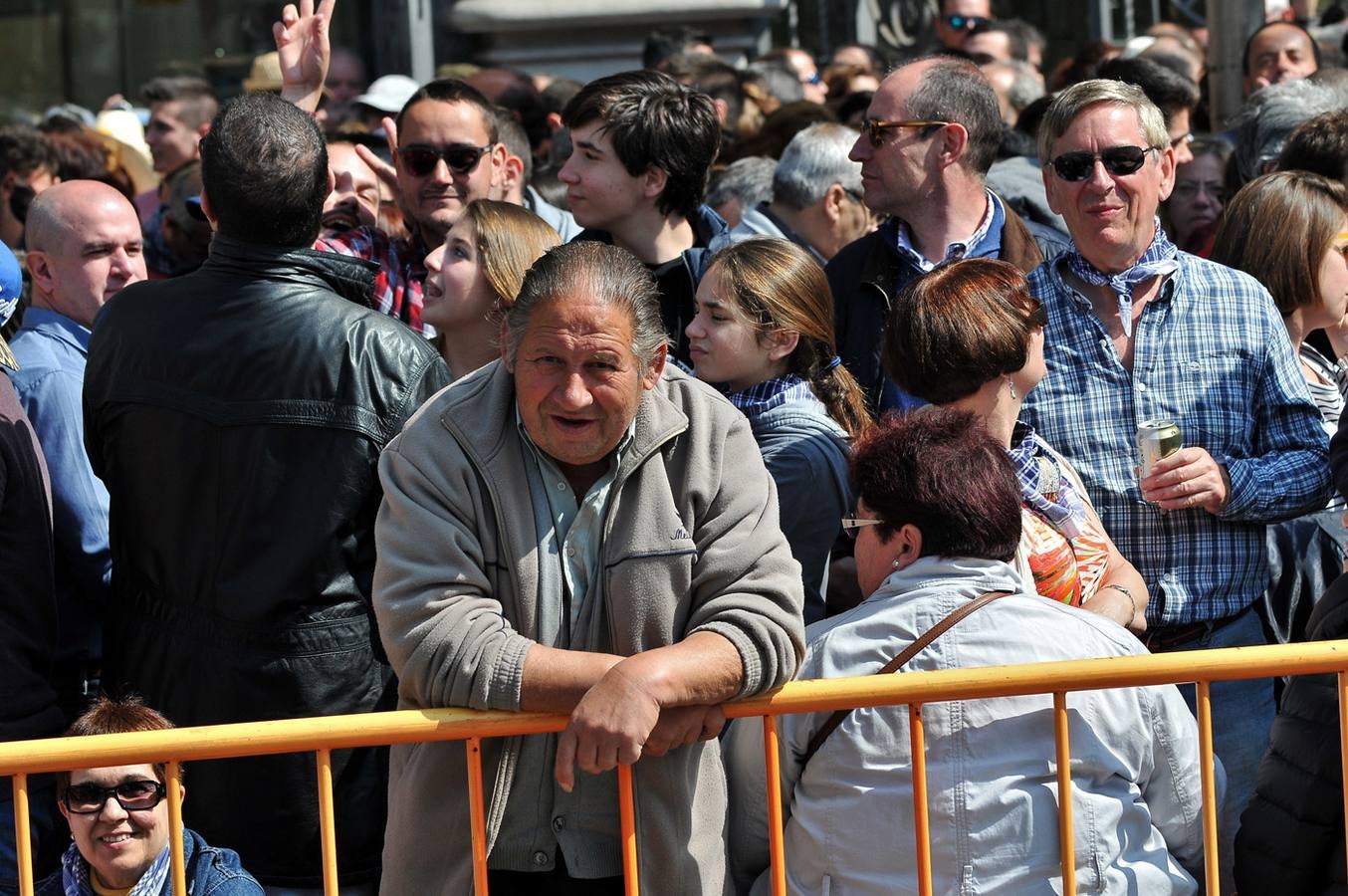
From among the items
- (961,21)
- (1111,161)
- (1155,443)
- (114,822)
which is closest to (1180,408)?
(1155,443)

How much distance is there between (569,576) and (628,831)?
44 centimetres

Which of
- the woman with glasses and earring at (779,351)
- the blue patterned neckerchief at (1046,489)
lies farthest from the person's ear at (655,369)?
the blue patterned neckerchief at (1046,489)

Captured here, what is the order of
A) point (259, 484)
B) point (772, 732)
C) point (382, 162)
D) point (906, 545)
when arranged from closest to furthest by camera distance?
1. point (772, 732)
2. point (906, 545)
3. point (259, 484)
4. point (382, 162)

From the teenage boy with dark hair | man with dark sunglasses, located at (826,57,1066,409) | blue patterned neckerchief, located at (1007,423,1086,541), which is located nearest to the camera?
blue patterned neckerchief, located at (1007,423,1086,541)

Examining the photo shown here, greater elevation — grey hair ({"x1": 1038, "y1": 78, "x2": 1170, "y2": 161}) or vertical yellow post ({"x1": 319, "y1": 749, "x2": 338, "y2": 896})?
grey hair ({"x1": 1038, "y1": 78, "x2": 1170, "y2": 161})

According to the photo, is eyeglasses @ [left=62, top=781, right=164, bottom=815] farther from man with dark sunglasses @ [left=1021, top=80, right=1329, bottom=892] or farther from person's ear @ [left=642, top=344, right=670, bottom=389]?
man with dark sunglasses @ [left=1021, top=80, right=1329, bottom=892]

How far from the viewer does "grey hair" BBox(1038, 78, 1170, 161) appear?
432cm

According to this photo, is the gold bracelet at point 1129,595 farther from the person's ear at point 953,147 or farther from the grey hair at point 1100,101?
the person's ear at point 953,147

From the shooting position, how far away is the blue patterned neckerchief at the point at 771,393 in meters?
4.07

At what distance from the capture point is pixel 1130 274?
13.6ft

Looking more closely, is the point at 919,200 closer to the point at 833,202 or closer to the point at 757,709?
the point at 833,202

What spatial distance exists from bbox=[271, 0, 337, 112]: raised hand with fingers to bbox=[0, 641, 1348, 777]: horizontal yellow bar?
7.57 feet

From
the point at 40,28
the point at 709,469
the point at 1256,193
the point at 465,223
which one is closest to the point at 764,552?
the point at 709,469

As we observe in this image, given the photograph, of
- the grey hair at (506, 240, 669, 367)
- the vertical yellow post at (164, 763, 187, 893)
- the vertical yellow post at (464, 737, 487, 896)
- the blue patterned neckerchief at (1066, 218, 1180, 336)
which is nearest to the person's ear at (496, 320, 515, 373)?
the grey hair at (506, 240, 669, 367)
